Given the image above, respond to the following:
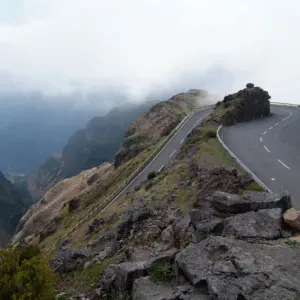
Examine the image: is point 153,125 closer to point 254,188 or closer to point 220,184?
point 220,184

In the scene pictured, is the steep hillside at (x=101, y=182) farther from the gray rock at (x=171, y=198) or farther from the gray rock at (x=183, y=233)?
the gray rock at (x=183, y=233)

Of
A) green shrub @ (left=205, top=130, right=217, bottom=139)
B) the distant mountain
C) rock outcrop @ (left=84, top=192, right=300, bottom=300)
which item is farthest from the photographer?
the distant mountain

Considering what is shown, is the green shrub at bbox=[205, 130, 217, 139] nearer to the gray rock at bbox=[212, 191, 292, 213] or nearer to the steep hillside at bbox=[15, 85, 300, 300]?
the steep hillside at bbox=[15, 85, 300, 300]

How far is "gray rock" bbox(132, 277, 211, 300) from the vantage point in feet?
31.6

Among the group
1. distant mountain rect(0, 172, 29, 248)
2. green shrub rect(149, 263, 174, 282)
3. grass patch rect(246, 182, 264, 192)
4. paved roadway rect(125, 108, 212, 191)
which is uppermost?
green shrub rect(149, 263, 174, 282)

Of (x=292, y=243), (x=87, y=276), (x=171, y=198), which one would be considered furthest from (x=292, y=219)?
(x=171, y=198)

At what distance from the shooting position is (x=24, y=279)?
1102 centimetres

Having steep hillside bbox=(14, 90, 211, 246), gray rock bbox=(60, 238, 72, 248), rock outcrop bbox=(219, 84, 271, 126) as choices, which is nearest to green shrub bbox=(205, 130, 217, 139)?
steep hillside bbox=(14, 90, 211, 246)

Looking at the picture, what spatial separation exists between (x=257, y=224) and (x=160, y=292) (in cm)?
389

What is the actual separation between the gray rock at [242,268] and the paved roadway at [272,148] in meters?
9.26

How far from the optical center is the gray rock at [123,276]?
11.8 metres

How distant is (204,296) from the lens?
951 centimetres

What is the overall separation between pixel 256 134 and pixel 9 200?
132 meters

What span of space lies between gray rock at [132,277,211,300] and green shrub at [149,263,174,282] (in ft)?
0.80
